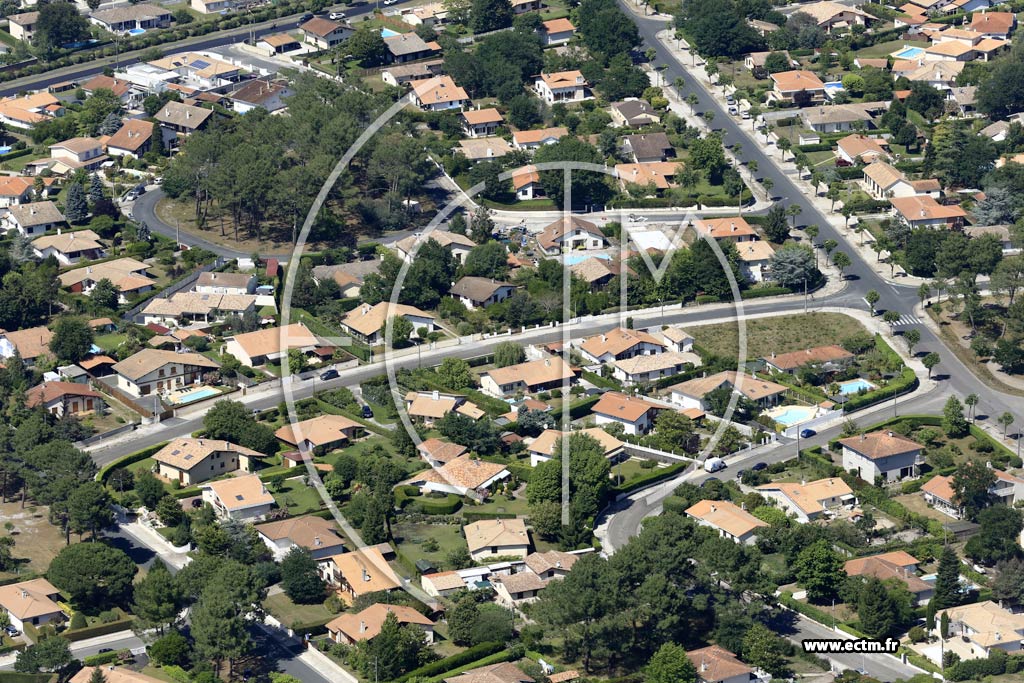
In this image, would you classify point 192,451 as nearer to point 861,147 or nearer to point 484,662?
point 484,662

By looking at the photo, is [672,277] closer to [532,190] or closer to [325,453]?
[532,190]

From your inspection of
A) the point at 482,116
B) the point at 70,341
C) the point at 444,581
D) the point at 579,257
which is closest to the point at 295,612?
the point at 444,581

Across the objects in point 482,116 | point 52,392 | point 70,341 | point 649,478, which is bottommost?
point 649,478

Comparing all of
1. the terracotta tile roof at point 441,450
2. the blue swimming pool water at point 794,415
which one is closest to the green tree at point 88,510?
the terracotta tile roof at point 441,450

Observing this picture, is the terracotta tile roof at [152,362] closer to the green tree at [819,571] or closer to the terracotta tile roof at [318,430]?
the terracotta tile roof at [318,430]

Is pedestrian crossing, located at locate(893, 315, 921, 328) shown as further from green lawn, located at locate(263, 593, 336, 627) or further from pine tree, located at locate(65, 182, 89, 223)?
pine tree, located at locate(65, 182, 89, 223)

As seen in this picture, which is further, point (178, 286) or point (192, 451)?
point (178, 286)

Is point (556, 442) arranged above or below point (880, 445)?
above
